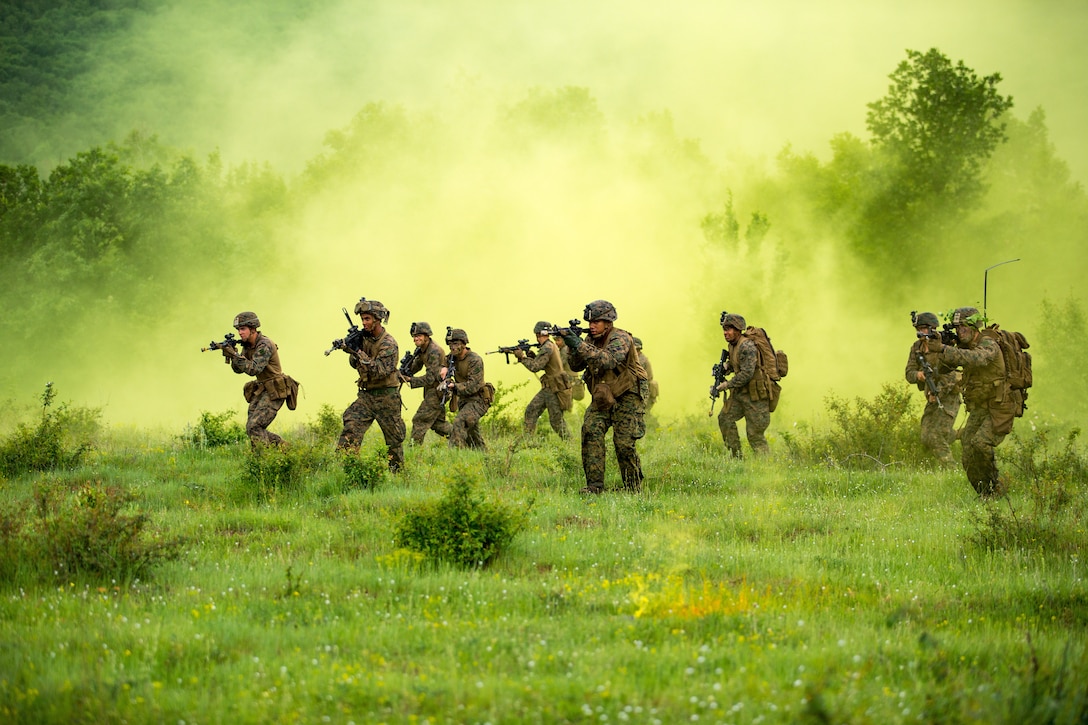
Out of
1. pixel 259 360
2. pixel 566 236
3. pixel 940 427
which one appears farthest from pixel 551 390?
pixel 566 236

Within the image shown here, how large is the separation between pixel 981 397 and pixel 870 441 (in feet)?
13.6

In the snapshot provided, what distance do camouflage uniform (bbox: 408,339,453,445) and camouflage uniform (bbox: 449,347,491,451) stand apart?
29 centimetres

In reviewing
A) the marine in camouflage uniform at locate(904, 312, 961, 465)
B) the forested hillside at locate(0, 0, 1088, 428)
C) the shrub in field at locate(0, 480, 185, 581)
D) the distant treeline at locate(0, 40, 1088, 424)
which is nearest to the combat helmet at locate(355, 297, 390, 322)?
the shrub in field at locate(0, 480, 185, 581)

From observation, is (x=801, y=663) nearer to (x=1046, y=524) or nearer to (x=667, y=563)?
(x=667, y=563)

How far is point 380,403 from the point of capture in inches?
567

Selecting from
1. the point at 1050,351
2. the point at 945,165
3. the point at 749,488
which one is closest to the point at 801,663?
the point at 749,488

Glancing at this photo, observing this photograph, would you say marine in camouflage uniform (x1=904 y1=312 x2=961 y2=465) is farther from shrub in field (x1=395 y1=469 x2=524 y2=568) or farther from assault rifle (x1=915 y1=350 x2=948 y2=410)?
shrub in field (x1=395 y1=469 x2=524 y2=568)

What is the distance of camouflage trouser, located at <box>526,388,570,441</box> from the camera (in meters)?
19.3

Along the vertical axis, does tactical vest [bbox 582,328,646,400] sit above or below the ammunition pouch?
above

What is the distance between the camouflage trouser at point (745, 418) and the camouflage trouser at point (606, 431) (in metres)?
4.46

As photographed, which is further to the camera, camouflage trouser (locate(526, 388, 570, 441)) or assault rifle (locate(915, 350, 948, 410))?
camouflage trouser (locate(526, 388, 570, 441))

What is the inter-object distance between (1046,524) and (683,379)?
3935 centimetres

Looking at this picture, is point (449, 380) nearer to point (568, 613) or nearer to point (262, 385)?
point (262, 385)

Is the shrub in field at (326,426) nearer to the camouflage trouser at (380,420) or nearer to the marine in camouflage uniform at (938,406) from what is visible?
the camouflage trouser at (380,420)
